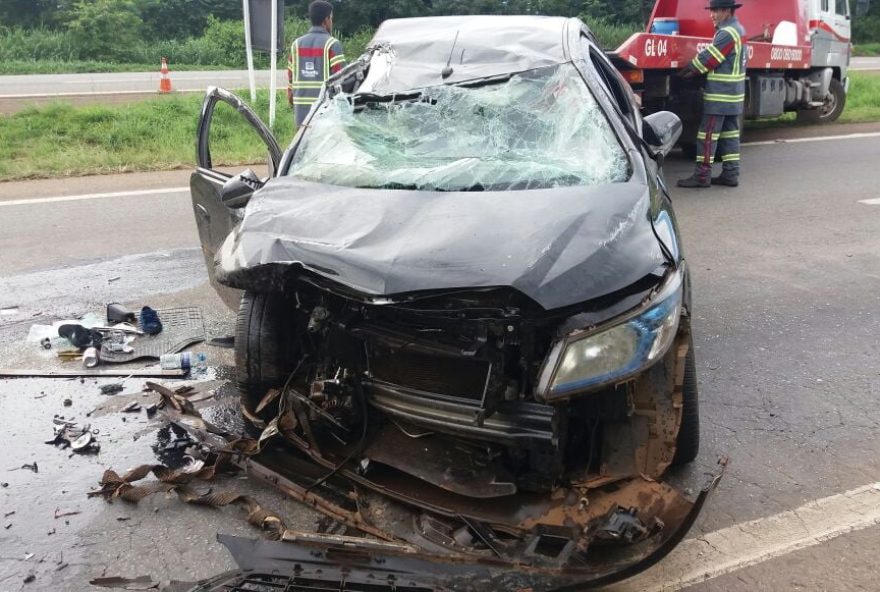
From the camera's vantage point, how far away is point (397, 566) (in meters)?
2.39

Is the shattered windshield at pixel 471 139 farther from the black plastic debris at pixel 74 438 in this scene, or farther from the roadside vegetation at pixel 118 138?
the roadside vegetation at pixel 118 138

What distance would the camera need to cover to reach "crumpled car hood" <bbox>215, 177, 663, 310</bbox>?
8.03ft

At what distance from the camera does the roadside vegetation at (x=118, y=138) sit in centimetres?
923

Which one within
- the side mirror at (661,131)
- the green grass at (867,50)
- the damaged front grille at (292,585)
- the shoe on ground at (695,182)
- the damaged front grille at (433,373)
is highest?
the green grass at (867,50)

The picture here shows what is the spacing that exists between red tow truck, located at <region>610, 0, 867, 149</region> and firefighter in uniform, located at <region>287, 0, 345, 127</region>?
3.03m

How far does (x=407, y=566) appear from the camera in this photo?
93.8 inches

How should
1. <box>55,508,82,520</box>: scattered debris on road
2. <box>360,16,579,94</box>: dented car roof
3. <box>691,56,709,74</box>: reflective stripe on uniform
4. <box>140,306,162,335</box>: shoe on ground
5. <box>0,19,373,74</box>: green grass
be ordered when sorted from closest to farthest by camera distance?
<box>55,508,82,520</box>: scattered debris on road < <box>360,16,579,94</box>: dented car roof < <box>140,306,162,335</box>: shoe on ground < <box>691,56,709,74</box>: reflective stripe on uniform < <box>0,19,373,74</box>: green grass

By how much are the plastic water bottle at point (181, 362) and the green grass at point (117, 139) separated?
5.56m

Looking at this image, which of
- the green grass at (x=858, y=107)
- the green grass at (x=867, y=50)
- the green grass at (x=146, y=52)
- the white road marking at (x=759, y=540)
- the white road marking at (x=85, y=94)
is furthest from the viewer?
the green grass at (x=867, y=50)

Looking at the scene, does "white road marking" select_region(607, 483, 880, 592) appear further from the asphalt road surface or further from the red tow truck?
the red tow truck

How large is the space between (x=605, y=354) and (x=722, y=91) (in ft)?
23.3

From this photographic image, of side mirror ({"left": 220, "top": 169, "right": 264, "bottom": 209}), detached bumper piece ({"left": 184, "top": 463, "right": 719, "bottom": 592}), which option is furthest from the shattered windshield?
detached bumper piece ({"left": 184, "top": 463, "right": 719, "bottom": 592})

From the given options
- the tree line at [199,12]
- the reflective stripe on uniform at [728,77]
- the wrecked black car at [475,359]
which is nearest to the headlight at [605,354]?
the wrecked black car at [475,359]

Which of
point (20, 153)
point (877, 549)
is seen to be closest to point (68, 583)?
point (877, 549)
